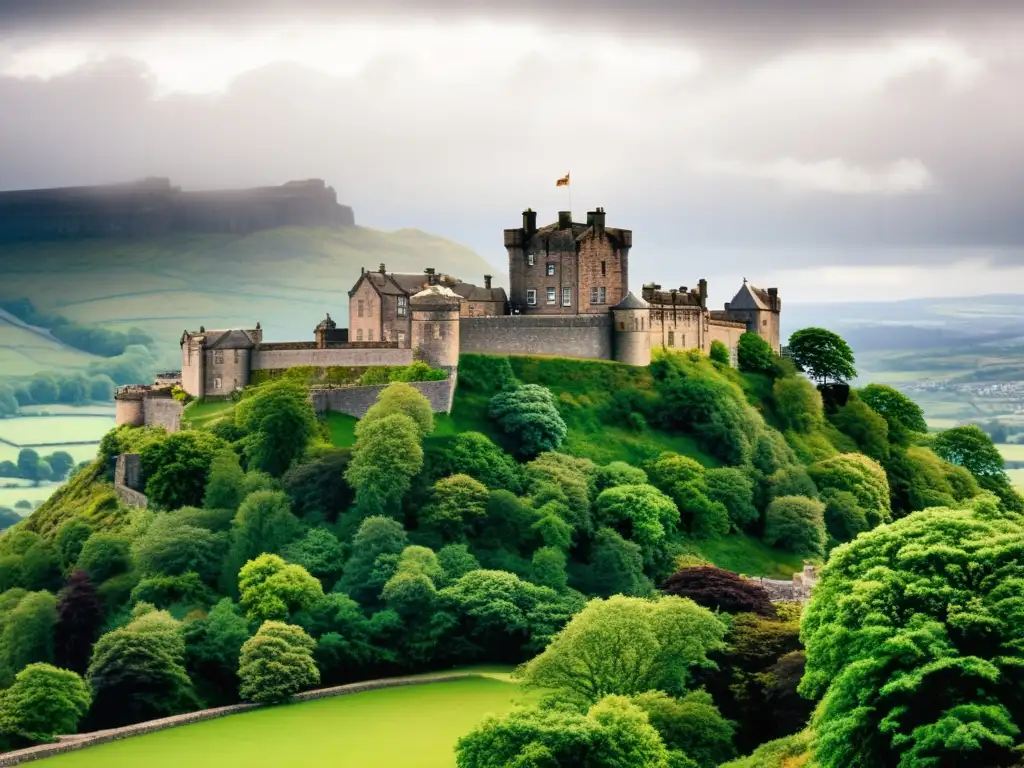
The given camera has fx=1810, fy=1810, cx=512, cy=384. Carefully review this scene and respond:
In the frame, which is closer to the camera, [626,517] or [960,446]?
[626,517]

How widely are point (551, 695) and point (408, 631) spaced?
17592mm

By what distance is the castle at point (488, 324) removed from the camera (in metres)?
81.9

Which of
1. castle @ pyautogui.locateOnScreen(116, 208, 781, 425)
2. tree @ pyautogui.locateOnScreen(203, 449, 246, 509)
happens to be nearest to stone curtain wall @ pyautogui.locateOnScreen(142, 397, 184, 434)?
castle @ pyautogui.locateOnScreen(116, 208, 781, 425)

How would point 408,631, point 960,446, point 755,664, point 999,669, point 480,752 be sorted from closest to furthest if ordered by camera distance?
point 999,669
point 480,752
point 755,664
point 408,631
point 960,446

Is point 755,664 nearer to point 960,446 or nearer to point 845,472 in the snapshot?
point 845,472

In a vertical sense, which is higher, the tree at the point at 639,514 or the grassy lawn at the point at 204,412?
the grassy lawn at the point at 204,412

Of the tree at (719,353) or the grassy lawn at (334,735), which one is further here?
the tree at (719,353)

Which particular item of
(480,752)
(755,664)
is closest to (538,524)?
(755,664)

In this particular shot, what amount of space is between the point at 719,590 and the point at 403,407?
57.6 feet

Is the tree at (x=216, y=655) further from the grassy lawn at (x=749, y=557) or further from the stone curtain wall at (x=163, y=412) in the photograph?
the grassy lawn at (x=749, y=557)

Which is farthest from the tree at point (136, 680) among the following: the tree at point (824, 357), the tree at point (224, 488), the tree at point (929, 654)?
the tree at point (824, 357)

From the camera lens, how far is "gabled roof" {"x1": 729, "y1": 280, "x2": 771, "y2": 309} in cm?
10406

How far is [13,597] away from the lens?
74.1m

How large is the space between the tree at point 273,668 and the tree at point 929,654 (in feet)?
84.2
